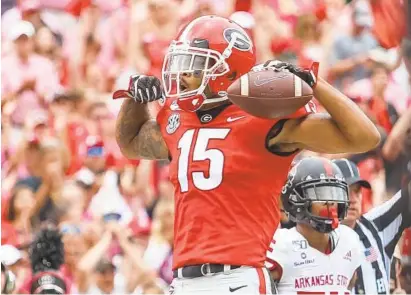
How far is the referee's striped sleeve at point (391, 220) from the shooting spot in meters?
6.26

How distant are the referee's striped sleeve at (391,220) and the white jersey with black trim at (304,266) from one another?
77cm

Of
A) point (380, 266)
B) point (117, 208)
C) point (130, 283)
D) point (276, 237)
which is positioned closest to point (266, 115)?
point (276, 237)

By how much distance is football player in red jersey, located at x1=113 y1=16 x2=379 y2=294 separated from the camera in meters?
4.23

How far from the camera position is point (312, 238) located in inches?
216

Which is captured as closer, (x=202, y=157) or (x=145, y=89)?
(x=202, y=157)

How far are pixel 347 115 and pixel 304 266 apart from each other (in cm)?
155

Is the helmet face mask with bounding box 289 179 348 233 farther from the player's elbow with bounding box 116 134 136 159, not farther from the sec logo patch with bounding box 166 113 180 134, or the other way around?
the sec logo patch with bounding box 166 113 180 134

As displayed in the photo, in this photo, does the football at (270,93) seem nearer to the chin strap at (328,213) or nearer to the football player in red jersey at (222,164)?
the football player in red jersey at (222,164)

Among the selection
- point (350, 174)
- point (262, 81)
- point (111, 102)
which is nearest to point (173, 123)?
point (262, 81)

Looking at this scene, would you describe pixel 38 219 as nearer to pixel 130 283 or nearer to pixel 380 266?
pixel 130 283

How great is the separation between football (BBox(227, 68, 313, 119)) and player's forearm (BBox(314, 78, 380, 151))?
63mm

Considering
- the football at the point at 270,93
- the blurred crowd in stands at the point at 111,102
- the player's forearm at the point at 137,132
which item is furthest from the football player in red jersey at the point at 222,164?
the blurred crowd in stands at the point at 111,102

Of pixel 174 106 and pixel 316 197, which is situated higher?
pixel 174 106

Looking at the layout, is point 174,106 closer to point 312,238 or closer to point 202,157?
point 202,157
